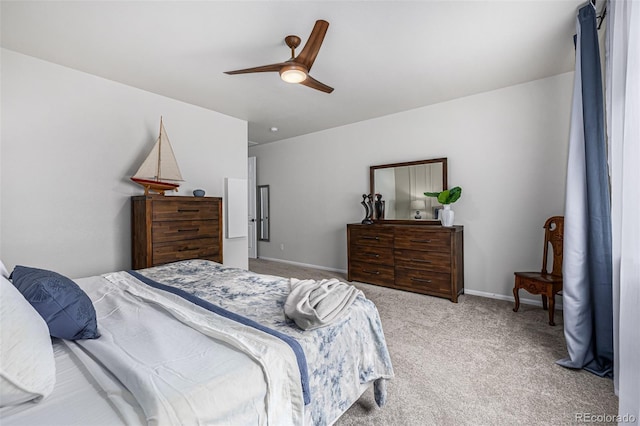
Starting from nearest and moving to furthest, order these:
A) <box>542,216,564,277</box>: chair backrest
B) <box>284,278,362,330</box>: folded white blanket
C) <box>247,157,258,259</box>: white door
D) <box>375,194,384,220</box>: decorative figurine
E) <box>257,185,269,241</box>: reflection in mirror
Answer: <box>284,278,362,330</box>: folded white blanket, <box>542,216,564,277</box>: chair backrest, <box>375,194,384,220</box>: decorative figurine, <box>257,185,269,241</box>: reflection in mirror, <box>247,157,258,259</box>: white door

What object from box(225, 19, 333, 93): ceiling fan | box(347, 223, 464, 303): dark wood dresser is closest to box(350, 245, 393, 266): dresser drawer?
box(347, 223, 464, 303): dark wood dresser

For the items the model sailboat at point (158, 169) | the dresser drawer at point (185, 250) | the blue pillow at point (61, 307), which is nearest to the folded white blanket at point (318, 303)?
the blue pillow at point (61, 307)

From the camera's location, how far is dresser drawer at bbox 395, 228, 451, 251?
350 cm

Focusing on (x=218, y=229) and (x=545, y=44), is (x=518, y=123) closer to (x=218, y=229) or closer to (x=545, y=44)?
(x=545, y=44)

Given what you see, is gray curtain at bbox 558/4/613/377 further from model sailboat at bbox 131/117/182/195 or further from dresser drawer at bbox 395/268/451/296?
model sailboat at bbox 131/117/182/195

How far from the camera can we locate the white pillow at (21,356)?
0.70 metres

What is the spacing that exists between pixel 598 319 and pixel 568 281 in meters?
0.28

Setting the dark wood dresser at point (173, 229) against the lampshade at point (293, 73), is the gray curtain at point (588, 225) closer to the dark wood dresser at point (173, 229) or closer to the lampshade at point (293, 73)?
the lampshade at point (293, 73)

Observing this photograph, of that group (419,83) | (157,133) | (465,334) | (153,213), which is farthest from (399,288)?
(157,133)

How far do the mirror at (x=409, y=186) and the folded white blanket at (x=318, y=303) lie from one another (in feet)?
9.30

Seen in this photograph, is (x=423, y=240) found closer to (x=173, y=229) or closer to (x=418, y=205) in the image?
A: (x=418, y=205)

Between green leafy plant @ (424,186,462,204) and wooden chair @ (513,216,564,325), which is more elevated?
green leafy plant @ (424,186,462,204)

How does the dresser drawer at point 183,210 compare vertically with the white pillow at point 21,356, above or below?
above

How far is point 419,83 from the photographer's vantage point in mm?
3328
